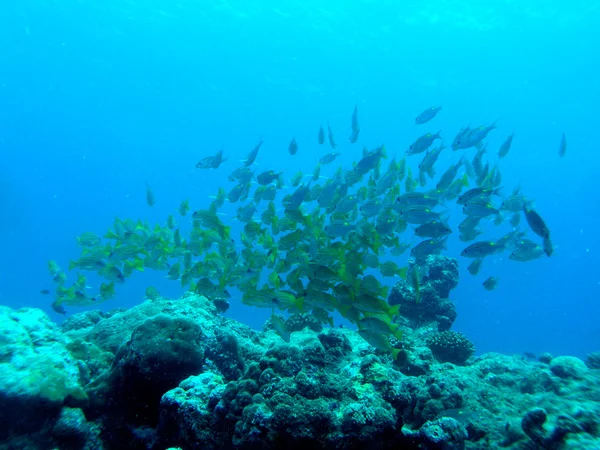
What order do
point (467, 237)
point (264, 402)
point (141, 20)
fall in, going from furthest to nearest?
point (141, 20) → point (467, 237) → point (264, 402)

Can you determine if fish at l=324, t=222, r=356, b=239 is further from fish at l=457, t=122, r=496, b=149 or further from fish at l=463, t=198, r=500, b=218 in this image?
fish at l=457, t=122, r=496, b=149

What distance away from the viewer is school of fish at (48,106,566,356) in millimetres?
5402

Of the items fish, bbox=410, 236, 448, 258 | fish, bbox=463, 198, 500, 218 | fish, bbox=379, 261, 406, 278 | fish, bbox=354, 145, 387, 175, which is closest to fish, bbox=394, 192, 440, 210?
fish, bbox=463, 198, 500, 218

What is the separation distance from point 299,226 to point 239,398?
5.95 meters

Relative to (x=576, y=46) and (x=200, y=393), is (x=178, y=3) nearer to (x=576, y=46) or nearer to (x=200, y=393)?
(x=576, y=46)

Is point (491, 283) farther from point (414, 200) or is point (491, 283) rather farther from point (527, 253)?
point (414, 200)

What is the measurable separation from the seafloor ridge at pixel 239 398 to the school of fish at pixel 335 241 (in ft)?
2.77

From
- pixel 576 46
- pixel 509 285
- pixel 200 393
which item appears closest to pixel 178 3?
pixel 576 46

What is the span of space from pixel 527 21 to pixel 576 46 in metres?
7.04

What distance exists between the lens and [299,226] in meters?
9.48

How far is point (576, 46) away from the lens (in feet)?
122

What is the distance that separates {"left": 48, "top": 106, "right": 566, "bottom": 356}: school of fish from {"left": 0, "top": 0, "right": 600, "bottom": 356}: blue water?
264 cm

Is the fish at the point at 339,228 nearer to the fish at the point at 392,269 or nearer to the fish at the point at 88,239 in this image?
the fish at the point at 392,269

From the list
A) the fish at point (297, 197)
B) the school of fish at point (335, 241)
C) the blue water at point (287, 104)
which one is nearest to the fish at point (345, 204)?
the school of fish at point (335, 241)
